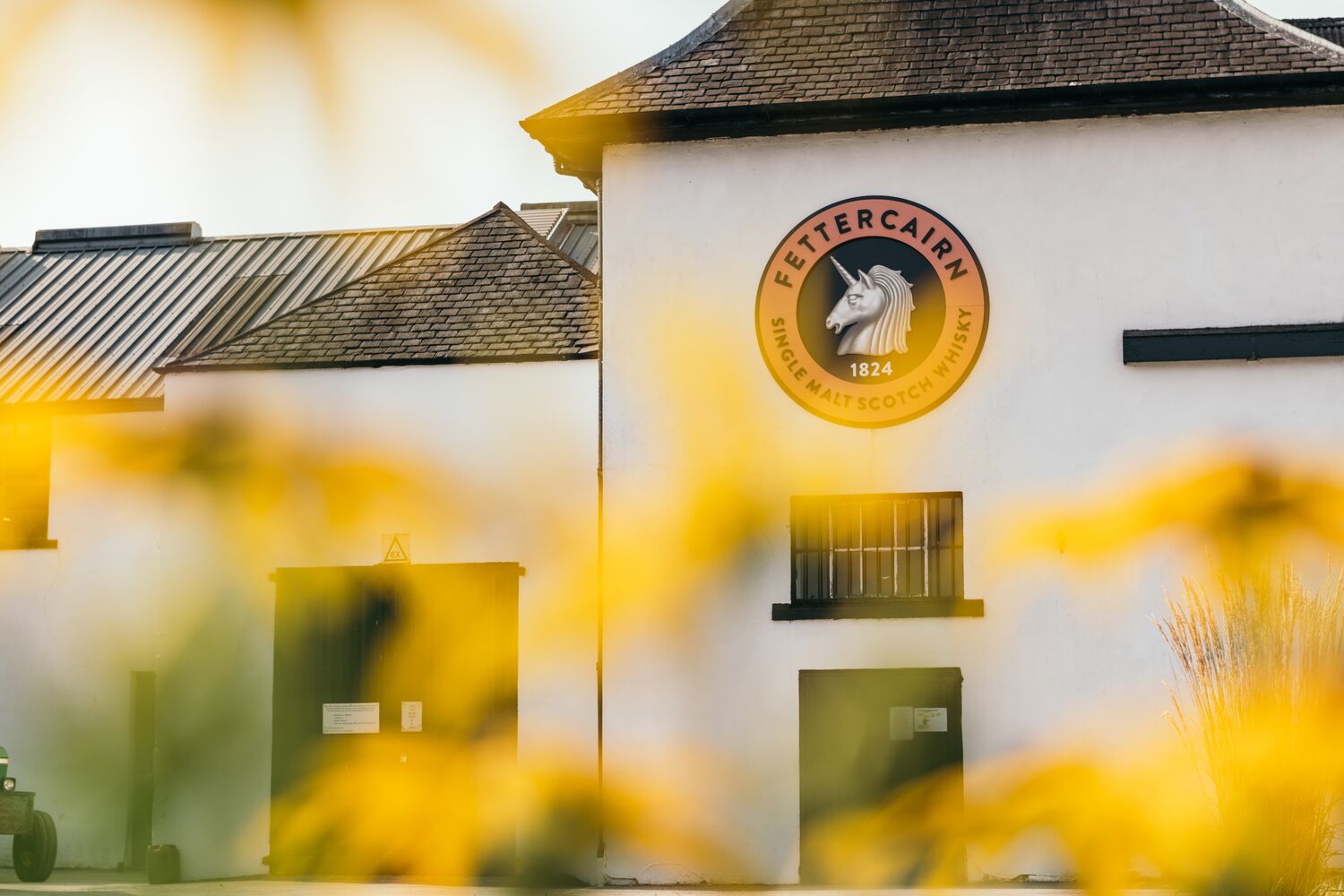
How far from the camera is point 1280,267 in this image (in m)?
15.2

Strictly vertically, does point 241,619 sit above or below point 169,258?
below

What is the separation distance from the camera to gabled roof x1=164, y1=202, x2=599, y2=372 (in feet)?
58.6

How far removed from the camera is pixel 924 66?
15906mm

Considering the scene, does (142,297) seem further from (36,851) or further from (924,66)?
(924,66)

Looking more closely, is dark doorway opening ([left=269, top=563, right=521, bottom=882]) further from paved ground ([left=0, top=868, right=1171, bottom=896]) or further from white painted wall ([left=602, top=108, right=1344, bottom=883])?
white painted wall ([left=602, top=108, right=1344, bottom=883])

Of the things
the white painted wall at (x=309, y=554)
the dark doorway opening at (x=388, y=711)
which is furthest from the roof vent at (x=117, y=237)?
the dark doorway opening at (x=388, y=711)

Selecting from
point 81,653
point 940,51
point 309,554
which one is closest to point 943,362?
point 940,51

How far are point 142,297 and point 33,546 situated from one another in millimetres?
4473

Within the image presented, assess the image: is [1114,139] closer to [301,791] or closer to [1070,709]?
[1070,709]

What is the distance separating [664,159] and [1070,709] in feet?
19.6

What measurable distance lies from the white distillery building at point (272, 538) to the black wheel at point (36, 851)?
1107 mm

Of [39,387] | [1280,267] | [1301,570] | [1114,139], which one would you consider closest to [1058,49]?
[1114,139]

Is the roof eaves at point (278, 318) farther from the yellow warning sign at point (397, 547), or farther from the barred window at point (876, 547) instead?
the barred window at point (876, 547)

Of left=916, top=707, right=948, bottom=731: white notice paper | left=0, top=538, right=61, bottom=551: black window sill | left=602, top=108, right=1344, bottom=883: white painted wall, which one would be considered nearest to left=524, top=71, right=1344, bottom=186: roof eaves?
left=602, top=108, right=1344, bottom=883: white painted wall
